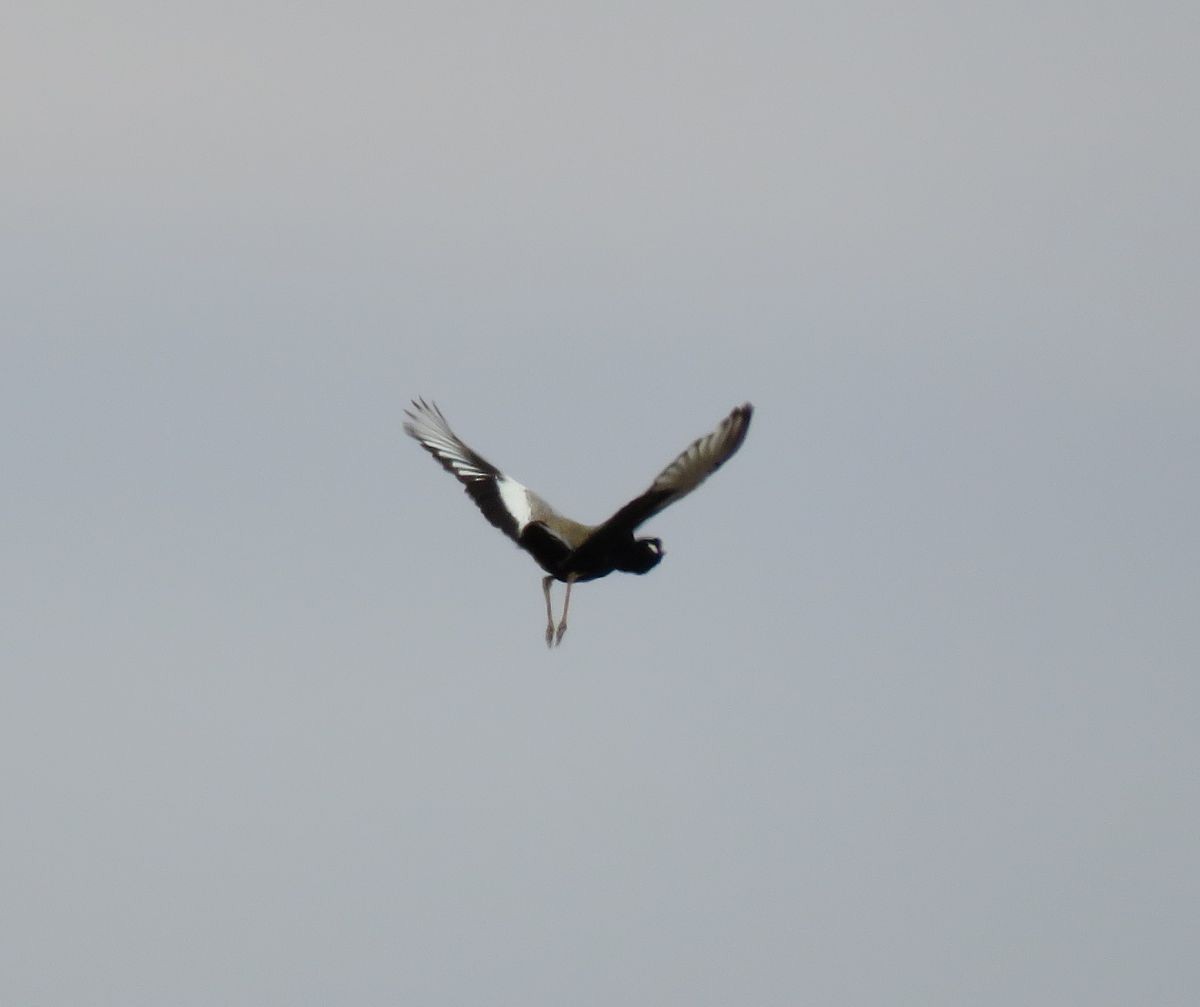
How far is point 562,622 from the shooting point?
2847 centimetres

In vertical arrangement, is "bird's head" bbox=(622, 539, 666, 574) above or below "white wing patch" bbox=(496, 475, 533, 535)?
below

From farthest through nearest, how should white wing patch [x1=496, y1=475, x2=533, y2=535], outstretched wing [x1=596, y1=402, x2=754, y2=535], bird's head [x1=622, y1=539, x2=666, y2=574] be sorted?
white wing patch [x1=496, y1=475, x2=533, y2=535], bird's head [x1=622, y1=539, x2=666, y2=574], outstretched wing [x1=596, y1=402, x2=754, y2=535]

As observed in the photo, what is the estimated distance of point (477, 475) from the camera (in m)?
31.9

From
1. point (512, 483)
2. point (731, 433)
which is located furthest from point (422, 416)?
point (731, 433)

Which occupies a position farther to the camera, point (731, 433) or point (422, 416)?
point (422, 416)

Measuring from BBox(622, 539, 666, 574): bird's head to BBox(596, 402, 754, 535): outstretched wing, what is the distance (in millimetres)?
1288

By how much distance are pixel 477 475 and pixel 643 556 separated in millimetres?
4620

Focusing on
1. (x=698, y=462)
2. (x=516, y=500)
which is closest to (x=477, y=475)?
(x=516, y=500)

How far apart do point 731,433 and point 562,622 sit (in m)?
3.77

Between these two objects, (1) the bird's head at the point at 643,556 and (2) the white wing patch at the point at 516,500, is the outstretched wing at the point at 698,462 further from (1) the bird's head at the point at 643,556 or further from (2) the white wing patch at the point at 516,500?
(2) the white wing patch at the point at 516,500

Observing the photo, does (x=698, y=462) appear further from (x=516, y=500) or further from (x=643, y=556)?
(x=516, y=500)

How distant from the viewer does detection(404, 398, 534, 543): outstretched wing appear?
97.3 ft

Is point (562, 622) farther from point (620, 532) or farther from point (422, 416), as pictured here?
point (422, 416)

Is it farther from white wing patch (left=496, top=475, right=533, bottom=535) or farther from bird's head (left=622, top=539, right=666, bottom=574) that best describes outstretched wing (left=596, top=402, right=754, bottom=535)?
white wing patch (left=496, top=475, right=533, bottom=535)
